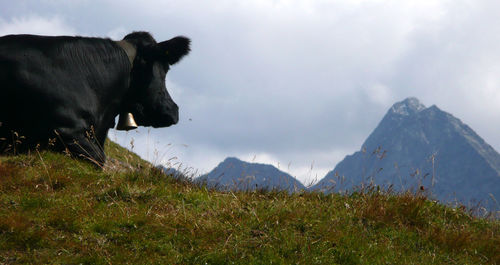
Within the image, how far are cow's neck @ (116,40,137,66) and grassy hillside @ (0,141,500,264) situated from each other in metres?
2.37

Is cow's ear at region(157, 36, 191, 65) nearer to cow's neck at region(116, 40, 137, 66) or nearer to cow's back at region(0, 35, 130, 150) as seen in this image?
cow's neck at region(116, 40, 137, 66)

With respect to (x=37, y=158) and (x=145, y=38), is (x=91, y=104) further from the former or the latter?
(x=145, y=38)

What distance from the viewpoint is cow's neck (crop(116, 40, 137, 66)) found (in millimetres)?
10203

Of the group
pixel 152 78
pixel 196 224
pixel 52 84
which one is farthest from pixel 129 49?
pixel 196 224

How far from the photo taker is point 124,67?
395 inches

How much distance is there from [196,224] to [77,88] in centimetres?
396

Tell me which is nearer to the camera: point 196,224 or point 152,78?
point 196,224

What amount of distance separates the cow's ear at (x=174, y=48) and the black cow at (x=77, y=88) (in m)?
0.02

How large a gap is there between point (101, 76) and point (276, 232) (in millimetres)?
4793

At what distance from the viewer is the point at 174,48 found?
420 inches

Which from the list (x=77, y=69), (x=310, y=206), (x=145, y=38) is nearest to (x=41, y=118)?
(x=77, y=69)

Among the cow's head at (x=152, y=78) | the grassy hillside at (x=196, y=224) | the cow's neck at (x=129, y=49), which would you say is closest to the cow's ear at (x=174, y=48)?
the cow's head at (x=152, y=78)

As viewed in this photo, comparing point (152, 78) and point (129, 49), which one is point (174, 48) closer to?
point (152, 78)

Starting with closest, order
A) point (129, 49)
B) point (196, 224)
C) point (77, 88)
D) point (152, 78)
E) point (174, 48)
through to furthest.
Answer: point (196, 224) → point (77, 88) → point (129, 49) → point (152, 78) → point (174, 48)
